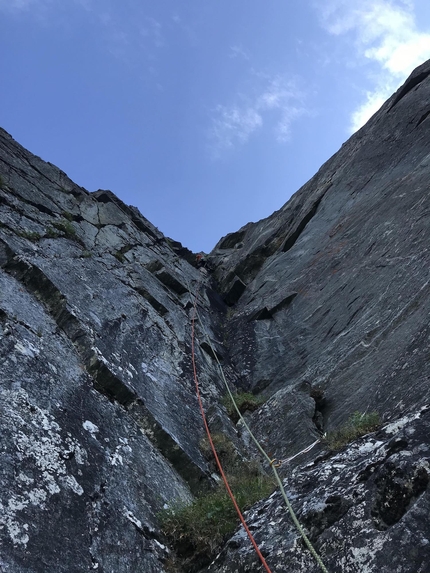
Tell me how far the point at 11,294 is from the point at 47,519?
14.6 ft

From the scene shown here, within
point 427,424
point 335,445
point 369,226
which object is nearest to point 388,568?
point 427,424

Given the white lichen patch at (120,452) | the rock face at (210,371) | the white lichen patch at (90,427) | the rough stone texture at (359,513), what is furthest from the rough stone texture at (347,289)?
the white lichen patch at (90,427)

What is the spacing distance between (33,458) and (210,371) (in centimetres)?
636

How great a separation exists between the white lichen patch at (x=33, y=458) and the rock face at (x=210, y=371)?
→ 2cm

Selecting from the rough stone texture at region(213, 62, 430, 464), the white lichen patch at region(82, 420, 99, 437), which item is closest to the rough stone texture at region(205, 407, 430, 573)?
the rough stone texture at region(213, 62, 430, 464)

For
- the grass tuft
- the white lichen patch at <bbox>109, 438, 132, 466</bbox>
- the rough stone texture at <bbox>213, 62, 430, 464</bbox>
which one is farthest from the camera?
the rough stone texture at <bbox>213, 62, 430, 464</bbox>

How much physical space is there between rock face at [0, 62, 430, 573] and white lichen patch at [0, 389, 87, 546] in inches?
0.8

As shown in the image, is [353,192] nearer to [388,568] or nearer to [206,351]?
[206,351]

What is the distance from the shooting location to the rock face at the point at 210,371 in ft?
17.4

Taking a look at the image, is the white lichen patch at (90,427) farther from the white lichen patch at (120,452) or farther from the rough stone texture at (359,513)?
the rough stone texture at (359,513)

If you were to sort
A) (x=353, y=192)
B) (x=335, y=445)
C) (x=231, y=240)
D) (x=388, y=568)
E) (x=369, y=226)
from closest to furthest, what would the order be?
(x=388, y=568), (x=335, y=445), (x=369, y=226), (x=353, y=192), (x=231, y=240)

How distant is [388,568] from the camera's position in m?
4.39

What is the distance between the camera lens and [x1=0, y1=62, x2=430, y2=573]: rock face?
17.4 ft

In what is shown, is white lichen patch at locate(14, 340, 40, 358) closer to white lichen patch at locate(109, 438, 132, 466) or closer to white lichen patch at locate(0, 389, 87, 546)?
white lichen patch at locate(0, 389, 87, 546)
